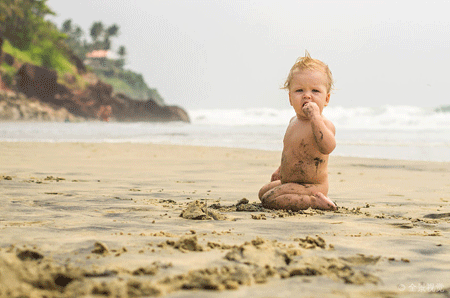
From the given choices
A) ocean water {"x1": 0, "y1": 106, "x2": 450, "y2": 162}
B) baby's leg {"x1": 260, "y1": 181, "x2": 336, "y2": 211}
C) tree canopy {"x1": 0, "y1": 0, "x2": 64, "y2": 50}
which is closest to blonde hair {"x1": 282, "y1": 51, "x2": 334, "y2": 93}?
baby's leg {"x1": 260, "y1": 181, "x2": 336, "y2": 211}

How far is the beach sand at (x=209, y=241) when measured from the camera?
1.64 meters

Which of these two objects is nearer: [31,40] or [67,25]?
[31,40]

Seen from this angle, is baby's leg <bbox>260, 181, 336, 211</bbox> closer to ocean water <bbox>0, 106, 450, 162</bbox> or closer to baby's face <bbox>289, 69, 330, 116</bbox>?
baby's face <bbox>289, 69, 330, 116</bbox>

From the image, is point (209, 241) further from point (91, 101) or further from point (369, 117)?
point (91, 101)

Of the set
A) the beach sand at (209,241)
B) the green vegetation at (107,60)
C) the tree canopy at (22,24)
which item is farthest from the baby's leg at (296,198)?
the green vegetation at (107,60)

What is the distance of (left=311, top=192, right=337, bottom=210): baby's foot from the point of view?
3652 mm

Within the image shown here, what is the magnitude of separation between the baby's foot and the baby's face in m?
0.68

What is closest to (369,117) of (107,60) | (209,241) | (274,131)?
(274,131)

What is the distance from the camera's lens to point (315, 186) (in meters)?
3.83

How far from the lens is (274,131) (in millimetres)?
21594

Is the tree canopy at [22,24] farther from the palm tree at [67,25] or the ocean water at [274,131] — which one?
the palm tree at [67,25]

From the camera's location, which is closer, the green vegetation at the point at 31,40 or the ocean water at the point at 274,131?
the ocean water at the point at 274,131

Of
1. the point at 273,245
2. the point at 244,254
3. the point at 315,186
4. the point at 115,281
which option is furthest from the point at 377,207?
the point at 115,281

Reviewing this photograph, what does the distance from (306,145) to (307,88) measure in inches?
18.1
